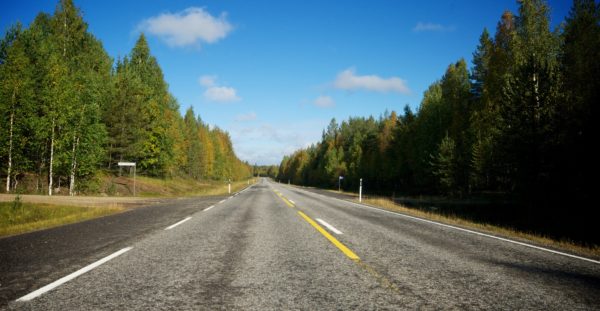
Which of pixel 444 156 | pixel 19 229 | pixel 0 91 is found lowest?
pixel 19 229

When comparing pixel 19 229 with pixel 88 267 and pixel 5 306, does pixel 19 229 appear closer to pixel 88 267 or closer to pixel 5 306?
pixel 88 267

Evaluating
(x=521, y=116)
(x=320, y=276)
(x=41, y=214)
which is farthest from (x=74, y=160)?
(x=521, y=116)

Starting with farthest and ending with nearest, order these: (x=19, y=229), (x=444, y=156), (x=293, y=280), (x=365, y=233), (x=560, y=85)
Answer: (x=444, y=156) → (x=560, y=85) → (x=19, y=229) → (x=365, y=233) → (x=293, y=280)

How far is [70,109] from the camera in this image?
905 inches

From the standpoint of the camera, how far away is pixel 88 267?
4.18 metres

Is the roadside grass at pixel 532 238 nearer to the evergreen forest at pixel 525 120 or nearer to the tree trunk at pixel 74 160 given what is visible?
the evergreen forest at pixel 525 120

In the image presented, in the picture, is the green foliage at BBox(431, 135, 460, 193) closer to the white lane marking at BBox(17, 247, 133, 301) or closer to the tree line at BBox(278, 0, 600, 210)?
the tree line at BBox(278, 0, 600, 210)

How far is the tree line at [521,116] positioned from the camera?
1758cm

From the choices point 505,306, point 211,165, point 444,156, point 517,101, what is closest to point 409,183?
point 444,156

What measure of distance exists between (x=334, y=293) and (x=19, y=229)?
9.18 meters

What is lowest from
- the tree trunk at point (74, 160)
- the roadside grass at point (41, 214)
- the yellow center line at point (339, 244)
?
the roadside grass at point (41, 214)

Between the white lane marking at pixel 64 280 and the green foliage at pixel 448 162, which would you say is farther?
the green foliage at pixel 448 162

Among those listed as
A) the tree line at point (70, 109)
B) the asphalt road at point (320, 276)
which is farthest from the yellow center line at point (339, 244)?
the tree line at point (70, 109)

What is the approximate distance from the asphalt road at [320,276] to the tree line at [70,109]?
22.2m
